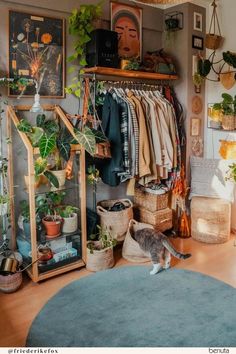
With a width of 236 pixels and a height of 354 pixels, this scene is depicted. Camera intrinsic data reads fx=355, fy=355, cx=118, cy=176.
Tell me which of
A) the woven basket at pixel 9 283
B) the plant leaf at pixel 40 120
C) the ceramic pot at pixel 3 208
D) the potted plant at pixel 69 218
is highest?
the plant leaf at pixel 40 120

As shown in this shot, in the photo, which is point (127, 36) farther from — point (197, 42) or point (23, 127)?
point (23, 127)

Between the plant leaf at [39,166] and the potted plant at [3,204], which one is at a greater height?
the plant leaf at [39,166]

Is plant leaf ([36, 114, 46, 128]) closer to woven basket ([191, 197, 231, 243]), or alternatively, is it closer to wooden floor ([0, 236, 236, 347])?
wooden floor ([0, 236, 236, 347])

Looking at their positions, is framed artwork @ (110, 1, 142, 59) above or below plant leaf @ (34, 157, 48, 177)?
above

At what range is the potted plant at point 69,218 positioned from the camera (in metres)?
3.19

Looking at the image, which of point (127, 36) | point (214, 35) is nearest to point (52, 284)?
point (127, 36)

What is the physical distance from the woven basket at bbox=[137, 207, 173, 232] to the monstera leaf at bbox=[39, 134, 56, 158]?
4.82 ft

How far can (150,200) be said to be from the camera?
3.84 metres

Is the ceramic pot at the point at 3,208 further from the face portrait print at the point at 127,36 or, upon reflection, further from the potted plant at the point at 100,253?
the face portrait print at the point at 127,36

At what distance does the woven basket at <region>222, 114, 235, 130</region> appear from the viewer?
3773mm

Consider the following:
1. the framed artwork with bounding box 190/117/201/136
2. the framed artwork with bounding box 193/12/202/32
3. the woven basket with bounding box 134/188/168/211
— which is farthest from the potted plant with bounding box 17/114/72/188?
the framed artwork with bounding box 193/12/202/32

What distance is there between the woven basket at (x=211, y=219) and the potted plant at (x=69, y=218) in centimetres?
145

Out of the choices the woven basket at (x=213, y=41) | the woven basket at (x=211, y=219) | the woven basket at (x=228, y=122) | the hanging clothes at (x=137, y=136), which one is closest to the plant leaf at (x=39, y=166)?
the hanging clothes at (x=137, y=136)

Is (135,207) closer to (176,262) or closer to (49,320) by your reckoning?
(176,262)
